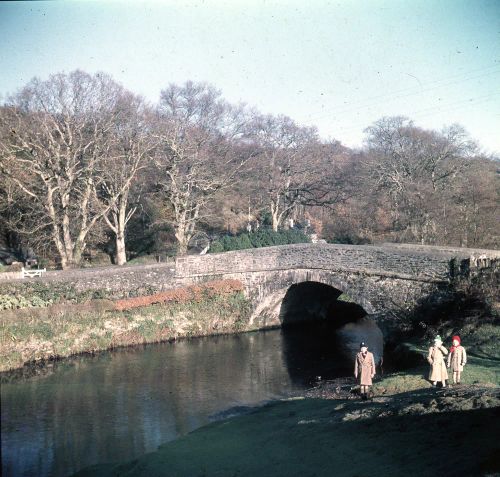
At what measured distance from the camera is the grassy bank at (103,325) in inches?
944

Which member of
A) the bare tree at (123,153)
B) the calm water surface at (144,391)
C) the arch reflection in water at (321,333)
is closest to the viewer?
the calm water surface at (144,391)

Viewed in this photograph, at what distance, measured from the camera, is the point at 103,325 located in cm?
2700

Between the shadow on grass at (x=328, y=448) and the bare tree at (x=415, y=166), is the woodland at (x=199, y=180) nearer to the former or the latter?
the bare tree at (x=415, y=166)

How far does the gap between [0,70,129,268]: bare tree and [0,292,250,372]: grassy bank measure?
6874mm

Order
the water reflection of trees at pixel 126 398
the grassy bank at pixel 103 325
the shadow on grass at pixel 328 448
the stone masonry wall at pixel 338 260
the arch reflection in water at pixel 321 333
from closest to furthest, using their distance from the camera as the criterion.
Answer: the shadow on grass at pixel 328 448 → the water reflection of trees at pixel 126 398 → the stone masonry wall at pixel 338 260 → the arch reflection in water at pixel 321 333 → the grassy bank at pixel 103 325

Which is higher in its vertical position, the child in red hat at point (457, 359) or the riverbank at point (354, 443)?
the child in red hat at point (457, 359)

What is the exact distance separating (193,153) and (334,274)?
49.7ft

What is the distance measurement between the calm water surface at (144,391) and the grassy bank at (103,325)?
1011 millimetres

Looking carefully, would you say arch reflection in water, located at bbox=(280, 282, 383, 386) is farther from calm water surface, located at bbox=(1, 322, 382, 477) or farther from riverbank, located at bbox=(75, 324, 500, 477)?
riverbank, located at bbox=(75, 324, 500, 477)

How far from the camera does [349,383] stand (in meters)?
20.3

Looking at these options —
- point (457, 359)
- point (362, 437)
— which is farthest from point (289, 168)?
point (362, 437)

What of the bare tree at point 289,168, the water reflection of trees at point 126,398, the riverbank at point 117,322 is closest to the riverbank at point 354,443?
the water reflection of trees at point 126,398

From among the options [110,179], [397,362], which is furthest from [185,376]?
[110,179]

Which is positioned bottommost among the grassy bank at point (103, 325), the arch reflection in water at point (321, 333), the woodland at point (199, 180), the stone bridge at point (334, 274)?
the arch reflection in water at point (321, 333)
